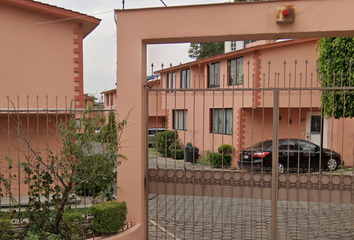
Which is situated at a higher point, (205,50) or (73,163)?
(205,50)

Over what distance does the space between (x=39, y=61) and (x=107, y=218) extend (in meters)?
5.95

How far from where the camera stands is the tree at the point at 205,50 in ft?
129

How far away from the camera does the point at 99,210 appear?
533 cm

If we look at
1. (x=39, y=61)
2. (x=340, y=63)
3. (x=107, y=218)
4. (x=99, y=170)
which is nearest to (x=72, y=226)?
(x=107, y=218)

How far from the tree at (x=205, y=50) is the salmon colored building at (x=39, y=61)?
30.2 meters

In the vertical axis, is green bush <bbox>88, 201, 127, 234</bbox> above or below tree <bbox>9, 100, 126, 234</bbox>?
below

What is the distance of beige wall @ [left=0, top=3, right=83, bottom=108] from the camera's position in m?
9.21

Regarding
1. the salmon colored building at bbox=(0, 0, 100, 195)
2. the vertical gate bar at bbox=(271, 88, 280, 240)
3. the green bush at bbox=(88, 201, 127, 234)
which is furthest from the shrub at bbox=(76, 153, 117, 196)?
the salmon colored building at bbox=(0, 0, 100, 195)

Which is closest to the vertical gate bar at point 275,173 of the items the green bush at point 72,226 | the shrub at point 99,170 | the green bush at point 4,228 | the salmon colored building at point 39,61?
the shrub at point 99,170

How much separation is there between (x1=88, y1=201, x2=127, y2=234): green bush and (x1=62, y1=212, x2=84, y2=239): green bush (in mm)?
243

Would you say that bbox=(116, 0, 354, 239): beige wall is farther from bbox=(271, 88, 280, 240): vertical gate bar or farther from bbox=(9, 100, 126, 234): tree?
bbox=(271, 88, 280, 240): vertical gate bar

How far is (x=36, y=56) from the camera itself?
373 inches

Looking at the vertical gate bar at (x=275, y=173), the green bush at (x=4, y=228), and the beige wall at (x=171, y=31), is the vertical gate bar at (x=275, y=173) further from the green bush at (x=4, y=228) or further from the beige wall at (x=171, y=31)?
the green bush at (x=4, y=228)

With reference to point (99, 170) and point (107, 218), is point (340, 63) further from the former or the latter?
point (107, 218)
